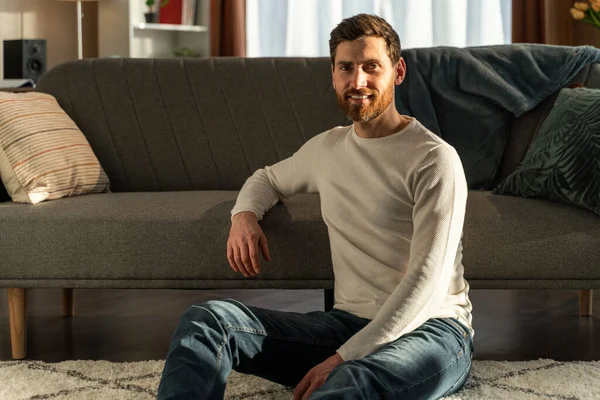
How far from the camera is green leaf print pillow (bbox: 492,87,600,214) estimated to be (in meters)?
2.45

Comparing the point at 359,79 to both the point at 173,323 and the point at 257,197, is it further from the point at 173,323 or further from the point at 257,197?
the point at 173,323

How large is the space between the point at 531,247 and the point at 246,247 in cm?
82

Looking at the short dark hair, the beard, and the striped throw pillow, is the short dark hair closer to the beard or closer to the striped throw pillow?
the beard

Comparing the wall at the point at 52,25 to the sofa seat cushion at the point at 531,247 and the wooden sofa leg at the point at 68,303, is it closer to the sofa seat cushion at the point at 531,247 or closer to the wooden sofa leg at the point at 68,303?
the wooden sofa leg at the point at 68,303

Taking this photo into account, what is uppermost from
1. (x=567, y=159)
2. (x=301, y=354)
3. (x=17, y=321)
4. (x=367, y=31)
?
(x=367, y=31)

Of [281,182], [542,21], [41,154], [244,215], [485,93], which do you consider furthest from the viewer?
[542,21]

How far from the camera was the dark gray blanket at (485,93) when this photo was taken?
3006 mm

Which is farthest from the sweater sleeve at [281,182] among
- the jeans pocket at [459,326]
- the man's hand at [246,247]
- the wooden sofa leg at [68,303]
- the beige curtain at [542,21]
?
the beige curtain at [542,21]

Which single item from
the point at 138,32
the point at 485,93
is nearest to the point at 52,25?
the point at 138,32

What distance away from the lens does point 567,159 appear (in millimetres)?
2510

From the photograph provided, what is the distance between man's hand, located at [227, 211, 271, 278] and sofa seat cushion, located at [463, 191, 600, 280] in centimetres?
63

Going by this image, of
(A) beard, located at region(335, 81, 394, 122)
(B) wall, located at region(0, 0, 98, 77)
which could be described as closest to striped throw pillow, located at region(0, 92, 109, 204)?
(A) beard, located at region(335, 81, 394, 122)

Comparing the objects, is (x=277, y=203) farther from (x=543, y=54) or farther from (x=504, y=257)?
(x=543, y=54)

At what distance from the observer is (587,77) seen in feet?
9.94
